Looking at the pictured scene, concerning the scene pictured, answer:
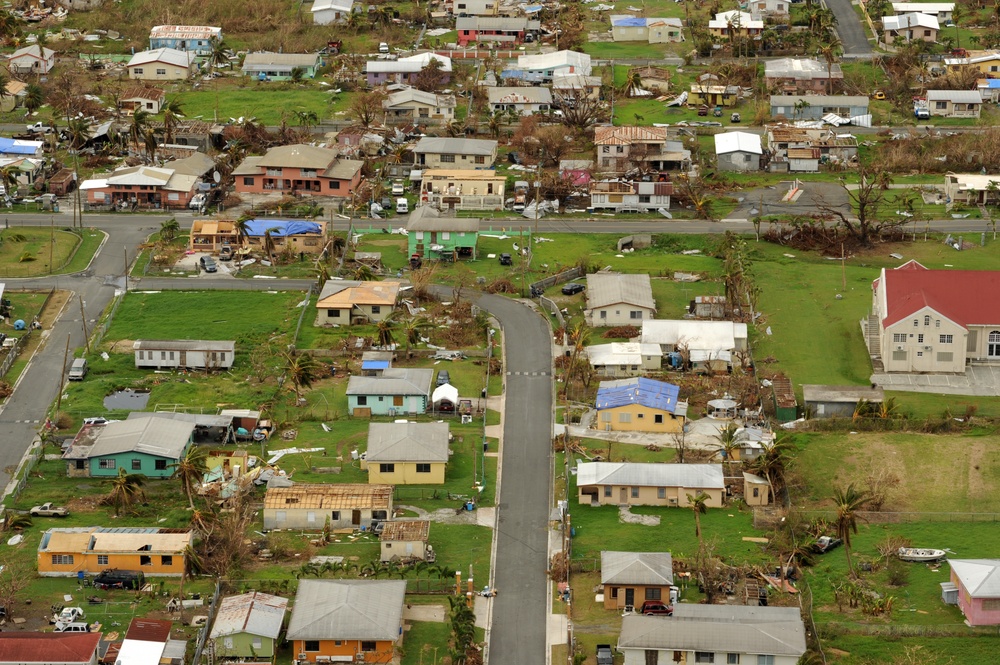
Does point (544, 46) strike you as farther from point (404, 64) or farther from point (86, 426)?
point (86, 426)

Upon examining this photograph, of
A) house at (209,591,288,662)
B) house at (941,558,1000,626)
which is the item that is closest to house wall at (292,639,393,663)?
house at (209,591,288,662)

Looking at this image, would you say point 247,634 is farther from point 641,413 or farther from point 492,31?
point 492,31

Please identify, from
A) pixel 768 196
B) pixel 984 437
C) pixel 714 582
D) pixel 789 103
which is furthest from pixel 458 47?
pixel 714 582

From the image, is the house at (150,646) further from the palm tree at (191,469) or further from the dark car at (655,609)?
the dark car at (655,609)

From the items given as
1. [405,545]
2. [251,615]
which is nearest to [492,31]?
[405,545]

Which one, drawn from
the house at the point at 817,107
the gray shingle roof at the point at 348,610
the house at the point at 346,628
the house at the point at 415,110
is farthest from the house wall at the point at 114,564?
the house at the point at 817,107
